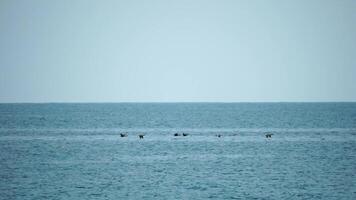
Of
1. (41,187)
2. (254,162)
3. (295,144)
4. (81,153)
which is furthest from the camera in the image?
(295,144)

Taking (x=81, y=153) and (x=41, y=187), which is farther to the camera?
(x=81, y=153)

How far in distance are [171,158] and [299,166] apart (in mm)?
13490

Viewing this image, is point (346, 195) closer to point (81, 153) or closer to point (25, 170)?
point (25, 170)

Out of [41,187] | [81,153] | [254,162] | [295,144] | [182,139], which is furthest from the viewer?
[182,139]

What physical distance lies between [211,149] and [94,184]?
2854cm

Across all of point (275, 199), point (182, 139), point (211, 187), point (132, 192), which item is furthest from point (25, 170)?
point (182, 139)

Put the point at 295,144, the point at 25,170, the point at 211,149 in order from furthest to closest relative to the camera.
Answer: the point at 295,144 → the point at 211,149 → the point at 25,170

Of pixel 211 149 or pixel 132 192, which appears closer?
pixel 132 192

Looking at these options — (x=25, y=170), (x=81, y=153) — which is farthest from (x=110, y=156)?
(x=25, y=170)

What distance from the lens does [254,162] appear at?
5947cm

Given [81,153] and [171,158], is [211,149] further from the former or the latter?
[81,153]

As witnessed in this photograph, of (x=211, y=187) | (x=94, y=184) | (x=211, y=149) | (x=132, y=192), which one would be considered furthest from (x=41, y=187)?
(x=211, y=149)

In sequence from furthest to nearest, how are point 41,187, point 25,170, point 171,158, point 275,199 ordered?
point 171,158, point 25,170, point 41,187, point 275,199

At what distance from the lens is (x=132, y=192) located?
1713 inches
